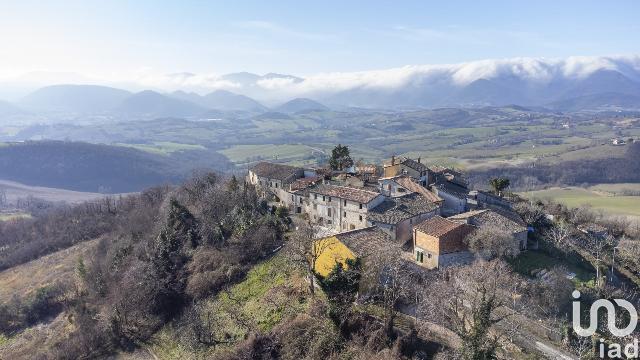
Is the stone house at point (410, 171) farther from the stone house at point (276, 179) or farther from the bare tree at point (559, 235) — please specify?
the bare tree at point (559, 235)

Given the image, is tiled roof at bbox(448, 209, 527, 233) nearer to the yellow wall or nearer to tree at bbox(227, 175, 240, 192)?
the yellow wall

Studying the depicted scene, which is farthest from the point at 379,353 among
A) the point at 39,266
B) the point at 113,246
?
the point at 39,266

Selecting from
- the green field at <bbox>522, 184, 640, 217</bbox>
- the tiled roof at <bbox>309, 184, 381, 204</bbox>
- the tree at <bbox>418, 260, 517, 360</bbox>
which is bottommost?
the green field at <bbox>522, 184, 640, 217</bbox>

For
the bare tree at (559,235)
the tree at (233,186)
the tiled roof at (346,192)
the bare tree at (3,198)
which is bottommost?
the bare tree at (3,198)

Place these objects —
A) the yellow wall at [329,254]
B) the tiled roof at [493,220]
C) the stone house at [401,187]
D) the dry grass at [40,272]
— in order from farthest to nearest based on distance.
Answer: the dry grass at [40,272] < the stone house at [401,187] < the tiled roof at [493,220] < the yellow wall at [329,254]

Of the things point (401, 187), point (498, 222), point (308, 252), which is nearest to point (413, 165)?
point (401, 187)

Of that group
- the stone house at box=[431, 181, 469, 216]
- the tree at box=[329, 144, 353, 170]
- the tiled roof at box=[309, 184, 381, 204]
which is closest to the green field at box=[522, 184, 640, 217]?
the tree at box=[329, 144, 353, 170]

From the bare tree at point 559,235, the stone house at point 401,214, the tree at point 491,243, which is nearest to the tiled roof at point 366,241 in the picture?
the stone house at point 401,214

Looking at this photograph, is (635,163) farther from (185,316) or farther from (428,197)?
(185,316)
